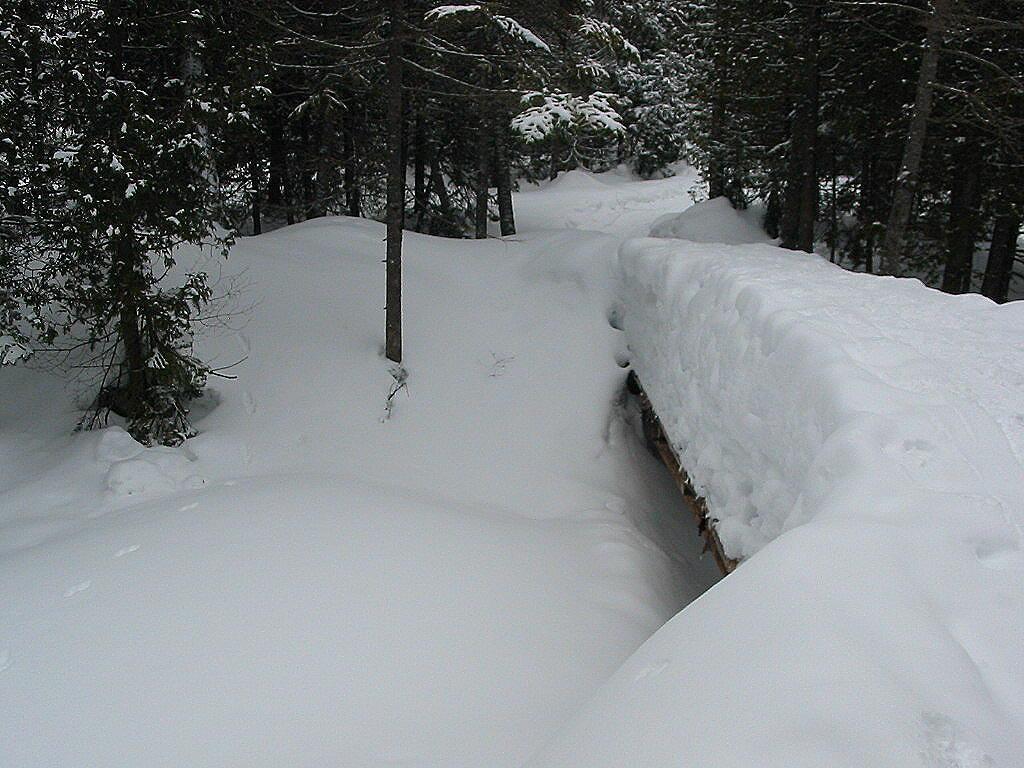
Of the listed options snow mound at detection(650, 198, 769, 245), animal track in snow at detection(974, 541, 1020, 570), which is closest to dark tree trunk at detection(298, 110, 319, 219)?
Answer: snow mound at detection(650, 198, 769, 245)

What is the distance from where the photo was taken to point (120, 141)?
6934mm

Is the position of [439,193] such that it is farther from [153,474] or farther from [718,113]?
[153,474]

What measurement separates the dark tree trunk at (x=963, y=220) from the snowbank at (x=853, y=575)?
8.15m

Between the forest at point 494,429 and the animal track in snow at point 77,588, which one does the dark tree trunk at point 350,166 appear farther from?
the animal track in snow at point 77,588

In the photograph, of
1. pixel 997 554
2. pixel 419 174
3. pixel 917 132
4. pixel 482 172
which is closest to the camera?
pixel 997 554

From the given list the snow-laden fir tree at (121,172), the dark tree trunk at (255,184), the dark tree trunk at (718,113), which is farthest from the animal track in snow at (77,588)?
the dark tree trunk at (718,113)

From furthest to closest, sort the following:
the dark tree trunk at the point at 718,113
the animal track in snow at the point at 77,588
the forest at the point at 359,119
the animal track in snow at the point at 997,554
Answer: the dark tree trunk at the point at 718,113 < the forest at the point at 359,119 < the animal track in snow at the point at 77,588 < the animal track in snow at the point at 997,554

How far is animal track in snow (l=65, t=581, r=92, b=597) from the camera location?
186 inches

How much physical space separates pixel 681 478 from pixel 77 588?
4913 mm

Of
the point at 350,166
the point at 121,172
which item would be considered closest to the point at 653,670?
the point at 121,172

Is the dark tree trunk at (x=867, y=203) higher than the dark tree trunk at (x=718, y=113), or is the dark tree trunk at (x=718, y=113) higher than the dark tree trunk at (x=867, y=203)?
the dark tree trunk at (x=718, y=113)

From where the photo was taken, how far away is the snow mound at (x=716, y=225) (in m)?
17.3

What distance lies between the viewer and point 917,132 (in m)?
9.16

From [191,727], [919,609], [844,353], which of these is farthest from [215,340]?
[919,609]
